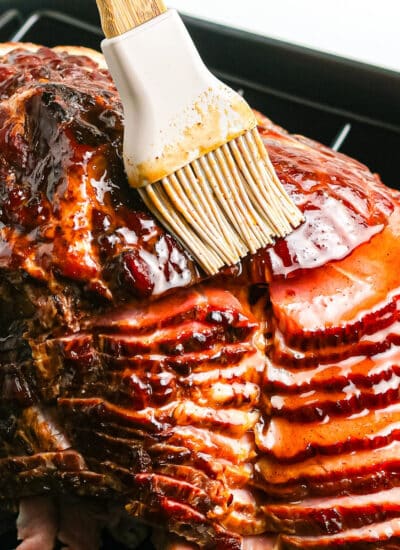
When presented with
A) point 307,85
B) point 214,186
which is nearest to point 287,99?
point 307,85

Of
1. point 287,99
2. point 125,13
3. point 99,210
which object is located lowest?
point 287,99

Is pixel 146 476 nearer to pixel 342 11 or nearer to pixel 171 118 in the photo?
pixel 171 118

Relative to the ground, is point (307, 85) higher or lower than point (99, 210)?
→ lower

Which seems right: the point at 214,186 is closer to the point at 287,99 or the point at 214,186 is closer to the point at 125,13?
the point at 125,13

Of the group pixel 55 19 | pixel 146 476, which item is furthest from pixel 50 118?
pixel 55 19

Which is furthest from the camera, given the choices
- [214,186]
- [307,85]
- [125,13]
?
[307,85]

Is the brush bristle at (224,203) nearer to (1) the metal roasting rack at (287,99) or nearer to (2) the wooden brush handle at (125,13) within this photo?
(2) the wooden brush handle at (125,13)

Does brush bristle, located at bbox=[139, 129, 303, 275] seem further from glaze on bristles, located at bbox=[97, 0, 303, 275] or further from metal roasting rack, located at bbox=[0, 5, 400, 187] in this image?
metal roasting rack, located at bbox=[0, 5, 400, 187]

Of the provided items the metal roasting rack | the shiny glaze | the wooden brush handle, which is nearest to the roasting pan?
the metal roasting rack
